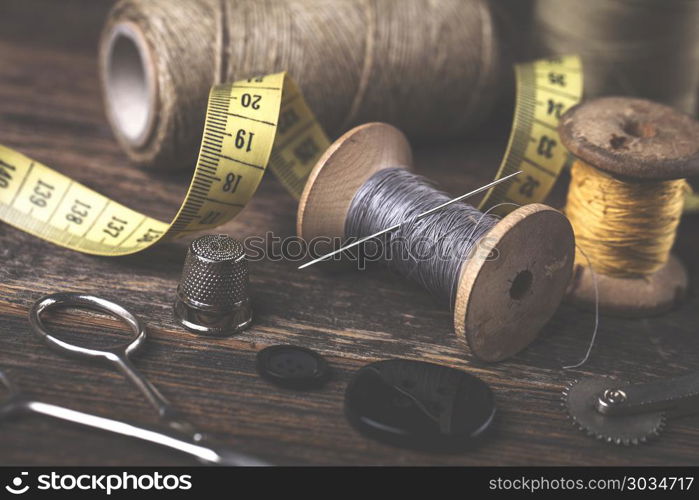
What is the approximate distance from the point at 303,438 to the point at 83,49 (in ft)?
6.17

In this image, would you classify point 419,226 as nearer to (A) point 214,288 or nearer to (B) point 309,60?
(A) point 214,288

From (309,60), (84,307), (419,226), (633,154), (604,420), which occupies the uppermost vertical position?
(309,60)

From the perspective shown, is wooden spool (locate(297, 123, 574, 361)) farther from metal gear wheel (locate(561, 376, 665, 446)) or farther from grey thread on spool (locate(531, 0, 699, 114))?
grey thread on spool (locate(531, 0, 699, 114))

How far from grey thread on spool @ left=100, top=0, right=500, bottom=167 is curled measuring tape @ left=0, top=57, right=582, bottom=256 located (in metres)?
0.17

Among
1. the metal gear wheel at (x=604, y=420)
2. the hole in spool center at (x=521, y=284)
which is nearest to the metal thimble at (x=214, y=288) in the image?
the hole in spool center at (x=521, y=284)

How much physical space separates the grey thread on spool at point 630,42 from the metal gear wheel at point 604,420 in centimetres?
110

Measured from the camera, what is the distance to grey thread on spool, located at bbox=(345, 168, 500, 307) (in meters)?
1.60

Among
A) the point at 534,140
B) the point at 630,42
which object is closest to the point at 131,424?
the point at 534,140

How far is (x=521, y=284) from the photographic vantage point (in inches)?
63.0

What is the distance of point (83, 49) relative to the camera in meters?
2.84

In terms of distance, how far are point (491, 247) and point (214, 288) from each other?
0.49 m

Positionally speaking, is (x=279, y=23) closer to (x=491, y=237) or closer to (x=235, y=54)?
(x=235, y=54)

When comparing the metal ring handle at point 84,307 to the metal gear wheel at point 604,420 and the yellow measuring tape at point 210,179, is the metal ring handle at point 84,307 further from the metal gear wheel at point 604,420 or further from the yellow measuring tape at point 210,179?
the metal gear wheel at point 604,420

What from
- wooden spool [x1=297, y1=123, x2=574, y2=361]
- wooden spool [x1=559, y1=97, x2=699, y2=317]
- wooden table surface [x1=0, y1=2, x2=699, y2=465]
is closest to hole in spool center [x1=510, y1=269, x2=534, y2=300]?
wooden spool [x1=297, y1=123, x2=574, y2=361]
